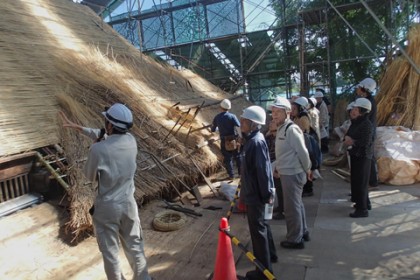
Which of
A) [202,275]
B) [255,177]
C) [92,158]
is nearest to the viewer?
[92,158]

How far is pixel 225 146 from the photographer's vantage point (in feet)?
20.3

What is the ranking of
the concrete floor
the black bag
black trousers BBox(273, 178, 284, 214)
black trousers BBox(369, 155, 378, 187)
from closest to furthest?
the concrete floor
black trousers BBox(273, 178, 284, 214)
black trousers BBox(369, 155, 378, 187)
the black bag

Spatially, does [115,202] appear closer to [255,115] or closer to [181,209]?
[255,115]

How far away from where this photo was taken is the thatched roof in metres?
4.11

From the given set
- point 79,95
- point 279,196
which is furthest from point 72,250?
point 79,95

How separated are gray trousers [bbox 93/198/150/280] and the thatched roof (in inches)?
39.2

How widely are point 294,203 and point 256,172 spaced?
81 centimetres

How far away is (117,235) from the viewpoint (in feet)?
8.70

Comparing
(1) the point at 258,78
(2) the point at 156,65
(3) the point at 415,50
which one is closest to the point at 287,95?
(1) the point at 258,78

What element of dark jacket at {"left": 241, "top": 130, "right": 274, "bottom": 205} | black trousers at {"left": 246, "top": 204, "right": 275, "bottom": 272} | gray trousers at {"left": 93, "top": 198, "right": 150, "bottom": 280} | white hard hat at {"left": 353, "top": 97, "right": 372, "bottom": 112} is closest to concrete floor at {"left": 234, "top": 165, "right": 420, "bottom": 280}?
black trousers at {"left": 246, "top": 204, "right": 275, "bottom": 272}

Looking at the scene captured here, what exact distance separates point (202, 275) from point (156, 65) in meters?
6.94

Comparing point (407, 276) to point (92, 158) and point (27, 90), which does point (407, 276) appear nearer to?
point (92, 158)

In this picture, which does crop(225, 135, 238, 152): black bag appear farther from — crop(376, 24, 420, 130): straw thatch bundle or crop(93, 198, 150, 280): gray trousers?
crop(93, 198, 150, 280): gray trousers

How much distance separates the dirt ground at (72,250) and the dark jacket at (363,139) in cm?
165
